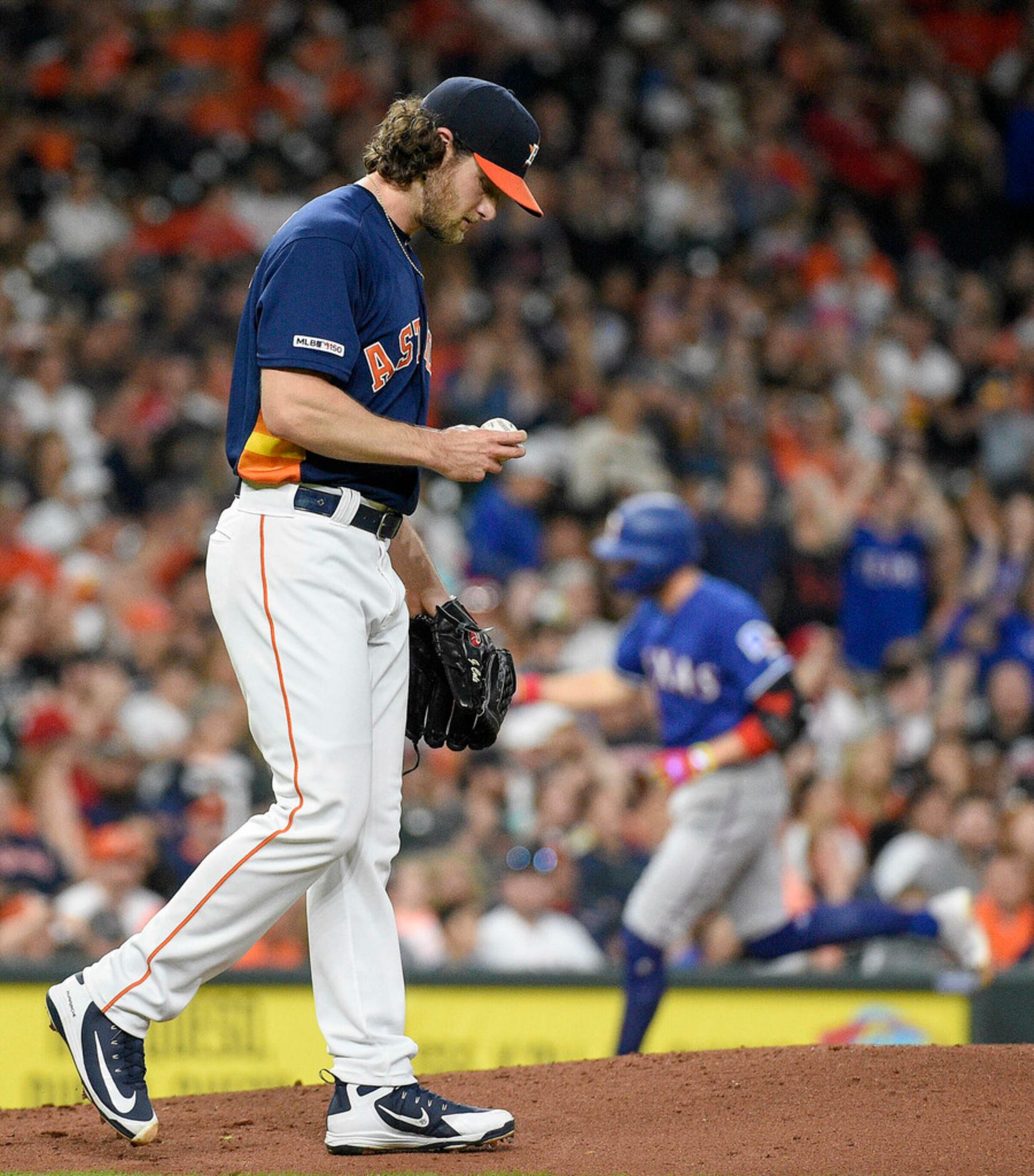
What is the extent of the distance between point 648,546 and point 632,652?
46cm

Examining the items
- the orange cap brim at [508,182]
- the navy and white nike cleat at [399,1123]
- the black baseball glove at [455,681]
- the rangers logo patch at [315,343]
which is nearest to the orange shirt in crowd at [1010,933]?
the black baseball glove at [455,681]

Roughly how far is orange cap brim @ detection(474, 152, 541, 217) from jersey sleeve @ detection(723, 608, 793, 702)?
2.97m

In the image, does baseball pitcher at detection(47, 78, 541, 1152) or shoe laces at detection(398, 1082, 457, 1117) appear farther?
shoe laces at detection(398, 1082, 457, 1117)

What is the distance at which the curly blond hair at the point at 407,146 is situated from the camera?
11.5ft

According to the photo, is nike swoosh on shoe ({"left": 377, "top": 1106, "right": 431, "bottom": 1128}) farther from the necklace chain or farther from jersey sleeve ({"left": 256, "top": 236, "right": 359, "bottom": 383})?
the necklace chain

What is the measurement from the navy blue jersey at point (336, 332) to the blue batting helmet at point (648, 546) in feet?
9.24

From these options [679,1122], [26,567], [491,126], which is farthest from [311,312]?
[26,567]

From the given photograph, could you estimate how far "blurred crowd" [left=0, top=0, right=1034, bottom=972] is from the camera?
7676 mm

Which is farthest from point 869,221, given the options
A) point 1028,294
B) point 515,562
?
point 515,562

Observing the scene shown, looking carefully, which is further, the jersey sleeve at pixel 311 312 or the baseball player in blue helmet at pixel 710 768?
the baseball player in blue helmet at pixel 710 768

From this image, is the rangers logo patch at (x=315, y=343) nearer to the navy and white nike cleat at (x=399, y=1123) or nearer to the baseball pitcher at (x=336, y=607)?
the baseball pitcher at (x=336, y=607)

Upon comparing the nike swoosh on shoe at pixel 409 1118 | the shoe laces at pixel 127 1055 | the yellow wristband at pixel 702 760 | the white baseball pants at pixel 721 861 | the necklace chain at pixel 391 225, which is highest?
the necklace chain at pixel 391 225

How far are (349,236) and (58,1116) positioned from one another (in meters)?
2.19

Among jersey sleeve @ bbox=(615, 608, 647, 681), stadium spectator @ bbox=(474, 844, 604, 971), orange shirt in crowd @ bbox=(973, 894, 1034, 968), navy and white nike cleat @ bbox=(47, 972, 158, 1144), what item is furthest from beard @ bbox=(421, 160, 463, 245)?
orange shirt in crowd @ bbox=(973, 894, 1034, 968)
